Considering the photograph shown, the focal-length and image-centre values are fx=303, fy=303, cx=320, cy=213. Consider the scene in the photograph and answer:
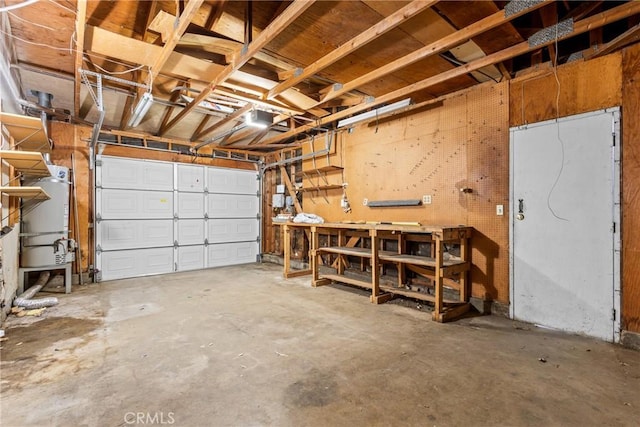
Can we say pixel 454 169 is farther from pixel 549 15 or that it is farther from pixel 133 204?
pixel 133 204

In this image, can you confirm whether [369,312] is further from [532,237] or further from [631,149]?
[631,149]

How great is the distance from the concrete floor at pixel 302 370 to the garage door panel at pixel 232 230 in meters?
3.23

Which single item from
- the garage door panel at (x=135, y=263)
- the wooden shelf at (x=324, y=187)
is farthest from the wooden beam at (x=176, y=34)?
the garage door panel at (x=135, y=263)

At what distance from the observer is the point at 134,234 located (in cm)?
598

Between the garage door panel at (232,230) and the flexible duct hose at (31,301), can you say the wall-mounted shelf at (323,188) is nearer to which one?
the garage door panel at (232,230)

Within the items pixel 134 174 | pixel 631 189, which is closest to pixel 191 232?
pixel 134 174

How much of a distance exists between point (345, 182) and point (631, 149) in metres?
3.67

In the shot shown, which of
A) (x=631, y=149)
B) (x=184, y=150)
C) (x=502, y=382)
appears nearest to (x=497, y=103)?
(x=631, y=149)

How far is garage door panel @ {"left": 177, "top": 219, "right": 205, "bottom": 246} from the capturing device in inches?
258

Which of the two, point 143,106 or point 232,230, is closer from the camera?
point 143,106

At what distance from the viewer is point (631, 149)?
2770 millimetres

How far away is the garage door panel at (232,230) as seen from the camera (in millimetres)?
7036

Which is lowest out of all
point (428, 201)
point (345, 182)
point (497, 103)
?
point (428, 201)

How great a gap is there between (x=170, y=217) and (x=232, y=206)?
1414 millimetres
